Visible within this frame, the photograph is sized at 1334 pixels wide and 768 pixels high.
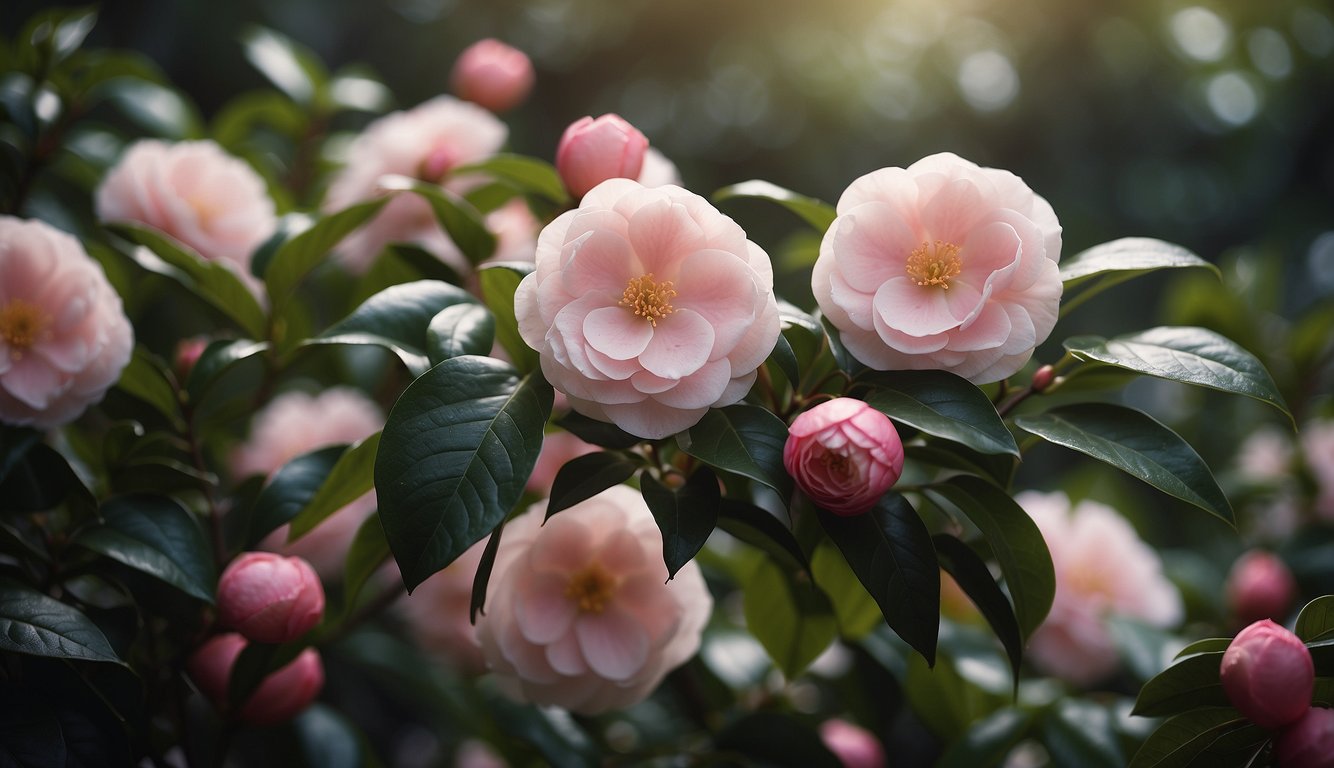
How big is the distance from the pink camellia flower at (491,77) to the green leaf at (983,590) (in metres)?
0.87

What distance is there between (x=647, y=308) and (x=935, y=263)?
0.20 m

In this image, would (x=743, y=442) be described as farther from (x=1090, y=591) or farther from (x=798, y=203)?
(x=1090, y=591)

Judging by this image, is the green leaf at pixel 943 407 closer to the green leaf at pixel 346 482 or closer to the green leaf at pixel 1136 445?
the green leaf at pixel 1136 445

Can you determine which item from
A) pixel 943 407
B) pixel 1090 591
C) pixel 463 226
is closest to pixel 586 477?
pixel 943 407

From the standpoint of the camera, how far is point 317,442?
A: 44.3 inches

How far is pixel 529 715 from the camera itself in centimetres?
99

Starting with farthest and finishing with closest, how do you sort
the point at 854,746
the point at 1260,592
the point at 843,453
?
the point at 1260,592
the point at 854,746
the point at 843,453

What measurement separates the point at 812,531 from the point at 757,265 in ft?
0.69

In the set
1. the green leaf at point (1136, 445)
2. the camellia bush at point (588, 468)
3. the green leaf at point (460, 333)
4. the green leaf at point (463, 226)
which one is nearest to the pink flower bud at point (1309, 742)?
the camellia bush at point (588, 468)

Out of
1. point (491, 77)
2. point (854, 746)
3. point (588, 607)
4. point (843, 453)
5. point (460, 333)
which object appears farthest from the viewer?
point (491, 77)

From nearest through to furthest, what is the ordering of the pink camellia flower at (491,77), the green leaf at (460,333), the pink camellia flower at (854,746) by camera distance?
the green leaf at (460,333) → the pink camellia flower at (854,746) → the pink camellia flower at (491,77)

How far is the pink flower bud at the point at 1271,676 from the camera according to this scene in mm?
613

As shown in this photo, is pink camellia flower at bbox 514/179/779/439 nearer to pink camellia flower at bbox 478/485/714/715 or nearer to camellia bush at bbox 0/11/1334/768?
camellia bush at bbox 0/11/1334/768

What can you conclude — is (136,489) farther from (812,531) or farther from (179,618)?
(812,531)
